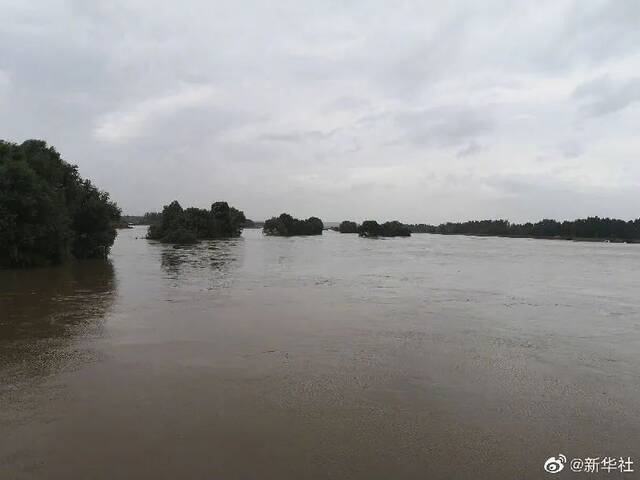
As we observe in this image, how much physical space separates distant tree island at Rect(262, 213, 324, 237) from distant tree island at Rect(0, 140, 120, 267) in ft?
277

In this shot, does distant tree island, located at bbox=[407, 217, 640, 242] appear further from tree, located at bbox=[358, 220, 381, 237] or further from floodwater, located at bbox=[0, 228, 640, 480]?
floodwater, located at bbox=[0, 228, 640, 480]

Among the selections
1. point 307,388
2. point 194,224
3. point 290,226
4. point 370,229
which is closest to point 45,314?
point 307,388

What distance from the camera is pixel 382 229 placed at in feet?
437

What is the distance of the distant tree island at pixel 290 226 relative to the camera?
410ft

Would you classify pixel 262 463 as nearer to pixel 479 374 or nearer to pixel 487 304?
pixel 479 374

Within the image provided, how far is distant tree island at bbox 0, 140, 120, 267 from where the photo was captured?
2719 centimetres

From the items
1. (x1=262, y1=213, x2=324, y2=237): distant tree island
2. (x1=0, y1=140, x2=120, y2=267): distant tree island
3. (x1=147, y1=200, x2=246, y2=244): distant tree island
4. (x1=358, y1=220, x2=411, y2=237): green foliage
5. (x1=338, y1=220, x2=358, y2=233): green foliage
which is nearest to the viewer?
(x1=0, y1=140, x2=120, y2=267): distant tree island

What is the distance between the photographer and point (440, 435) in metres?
6.38

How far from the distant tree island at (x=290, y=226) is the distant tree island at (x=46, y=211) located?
84429mm

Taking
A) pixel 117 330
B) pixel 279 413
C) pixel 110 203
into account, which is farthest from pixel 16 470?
pixel 110 203

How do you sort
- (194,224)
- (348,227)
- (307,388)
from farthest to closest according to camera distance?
1. (348,227)
2. (194,224)
3. (307,388)

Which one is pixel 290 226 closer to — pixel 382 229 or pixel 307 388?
pixel 382 229

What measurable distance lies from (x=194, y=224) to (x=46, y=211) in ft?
179

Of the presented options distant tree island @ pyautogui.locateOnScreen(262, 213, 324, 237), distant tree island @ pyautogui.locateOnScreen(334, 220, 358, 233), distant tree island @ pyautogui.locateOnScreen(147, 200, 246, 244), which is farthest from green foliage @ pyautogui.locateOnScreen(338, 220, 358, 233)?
distant tree island @ pyautogui.locateOnScreen(147, 200, 246, 244)
